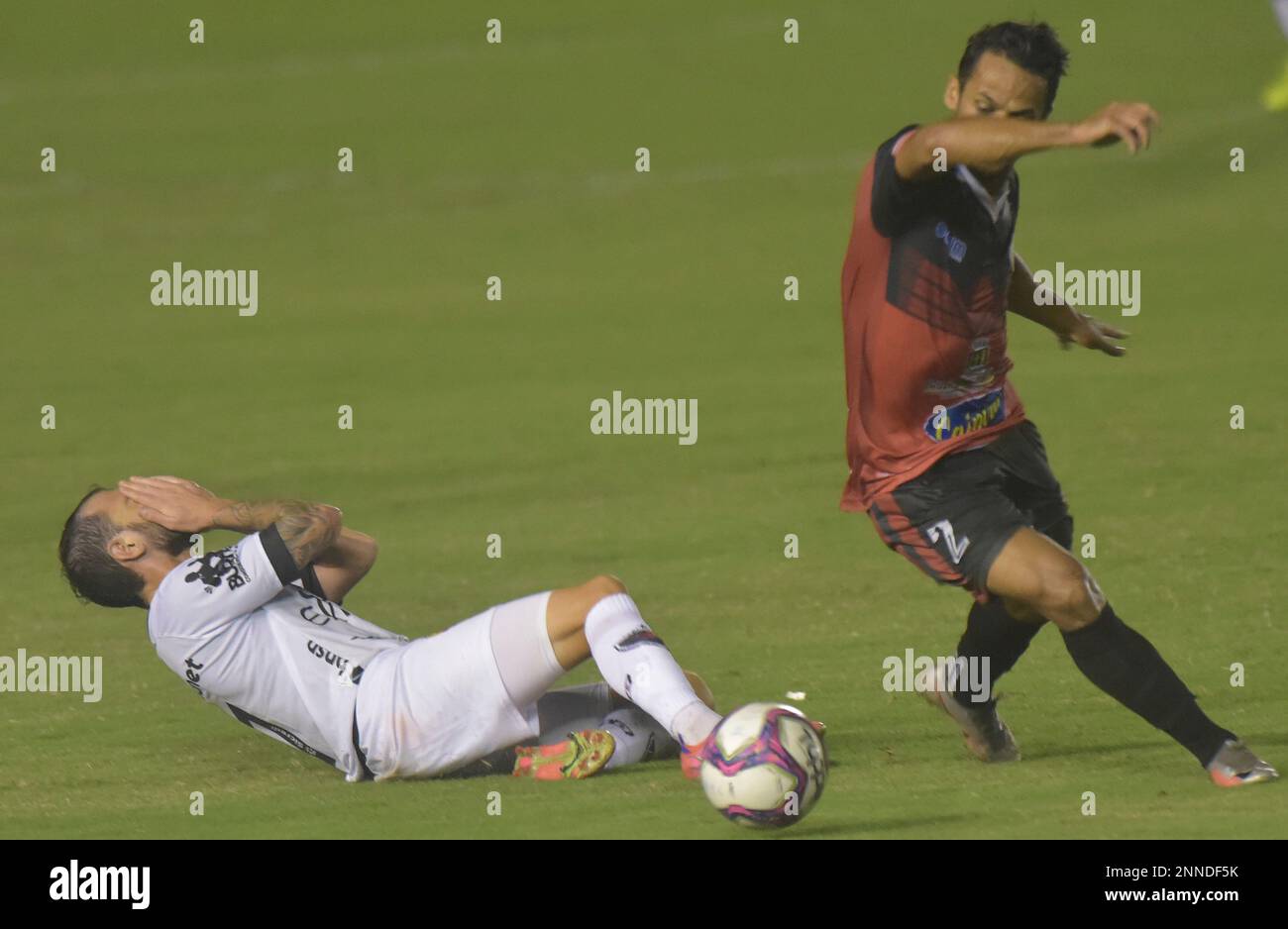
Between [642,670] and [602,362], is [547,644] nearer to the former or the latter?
[642,670]

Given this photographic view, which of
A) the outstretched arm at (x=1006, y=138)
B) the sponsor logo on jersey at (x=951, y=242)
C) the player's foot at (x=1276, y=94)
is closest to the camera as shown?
the outstretched arm at (x=1006, y=138)

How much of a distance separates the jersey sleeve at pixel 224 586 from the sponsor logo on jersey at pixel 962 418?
2142 millimetres

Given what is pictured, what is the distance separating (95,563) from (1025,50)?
3481 mm

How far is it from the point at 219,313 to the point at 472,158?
10.1 metres

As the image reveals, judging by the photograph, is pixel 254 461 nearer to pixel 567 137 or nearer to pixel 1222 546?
pixel 1222 546

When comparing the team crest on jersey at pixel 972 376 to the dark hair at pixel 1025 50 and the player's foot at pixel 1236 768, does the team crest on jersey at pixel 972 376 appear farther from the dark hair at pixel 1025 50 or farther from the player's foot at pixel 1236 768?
the player's foot at pixel 1236 768

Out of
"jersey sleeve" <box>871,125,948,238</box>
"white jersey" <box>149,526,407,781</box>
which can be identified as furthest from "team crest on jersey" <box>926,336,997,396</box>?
"white jersey" <box>149,526,407,781</box>

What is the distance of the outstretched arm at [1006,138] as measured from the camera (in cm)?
575

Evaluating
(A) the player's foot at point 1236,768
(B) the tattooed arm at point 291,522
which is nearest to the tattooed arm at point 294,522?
(B) the tattooed arm at point 291,522

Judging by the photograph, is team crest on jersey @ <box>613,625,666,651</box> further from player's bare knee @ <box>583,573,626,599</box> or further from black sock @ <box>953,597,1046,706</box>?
black sock @ <box>953,597,1046,706</box>

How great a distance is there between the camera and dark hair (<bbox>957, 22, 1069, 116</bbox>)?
259 inches

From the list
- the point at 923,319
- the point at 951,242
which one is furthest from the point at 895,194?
the point at 923,319

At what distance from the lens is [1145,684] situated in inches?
264

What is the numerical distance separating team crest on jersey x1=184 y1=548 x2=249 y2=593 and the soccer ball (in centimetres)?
175
